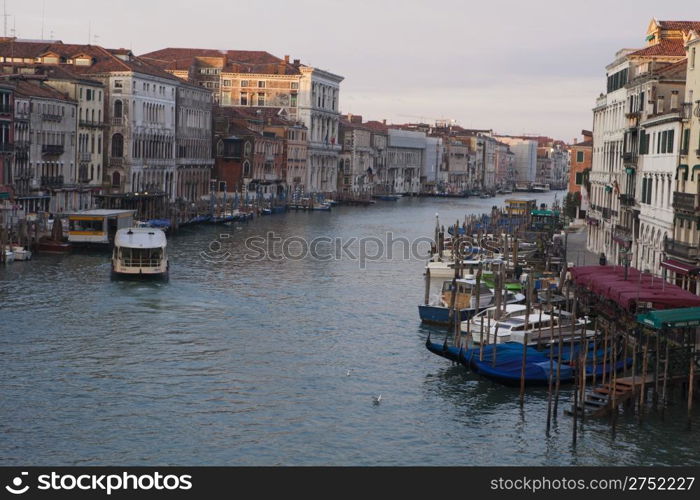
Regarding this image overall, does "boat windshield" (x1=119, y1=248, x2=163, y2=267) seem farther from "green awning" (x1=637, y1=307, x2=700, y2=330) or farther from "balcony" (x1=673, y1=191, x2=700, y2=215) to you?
"green awning" (x1=637, y1=307, x2=700, y2=330)

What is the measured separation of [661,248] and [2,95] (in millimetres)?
23671

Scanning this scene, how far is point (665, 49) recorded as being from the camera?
31359 mm

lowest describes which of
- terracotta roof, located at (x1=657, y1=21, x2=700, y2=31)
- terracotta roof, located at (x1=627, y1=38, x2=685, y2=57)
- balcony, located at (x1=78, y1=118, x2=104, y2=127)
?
balcony, located at (x1=78, y1=118, x2=104, y2=127)

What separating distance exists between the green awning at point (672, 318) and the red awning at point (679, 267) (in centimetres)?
455

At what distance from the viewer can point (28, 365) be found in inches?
801

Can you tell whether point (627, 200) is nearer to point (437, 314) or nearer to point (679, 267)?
point (679, 267)

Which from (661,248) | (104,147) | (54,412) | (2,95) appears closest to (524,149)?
(104,147)

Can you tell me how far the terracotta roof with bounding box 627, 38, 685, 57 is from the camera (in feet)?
102

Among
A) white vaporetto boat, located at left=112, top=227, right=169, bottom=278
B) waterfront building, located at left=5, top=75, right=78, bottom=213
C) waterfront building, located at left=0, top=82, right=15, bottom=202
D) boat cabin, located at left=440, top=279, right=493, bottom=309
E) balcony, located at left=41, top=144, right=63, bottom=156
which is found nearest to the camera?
boat cabin, located at left=440, top=279, right=493, bottom=309

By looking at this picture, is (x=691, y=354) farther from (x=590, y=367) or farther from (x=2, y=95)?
(x=2, y=95)

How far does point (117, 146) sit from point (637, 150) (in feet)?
99.2

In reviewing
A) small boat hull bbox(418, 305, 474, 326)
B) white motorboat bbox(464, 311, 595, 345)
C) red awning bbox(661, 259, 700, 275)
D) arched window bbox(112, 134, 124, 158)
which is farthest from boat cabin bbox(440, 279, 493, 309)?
arched window bbox(112, 134, 124, 158)

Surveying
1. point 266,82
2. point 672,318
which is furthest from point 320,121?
point 672,318
